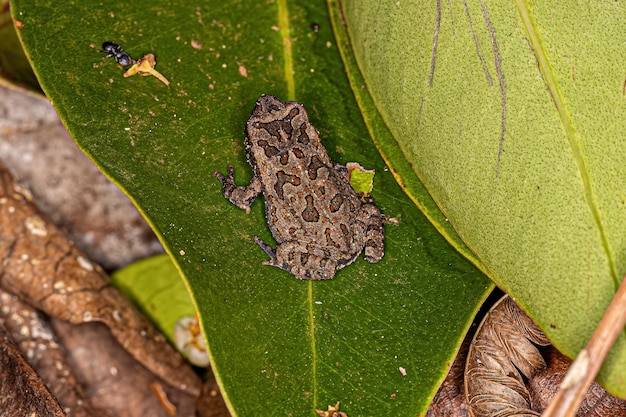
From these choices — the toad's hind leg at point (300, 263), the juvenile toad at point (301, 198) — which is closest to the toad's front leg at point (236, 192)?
the juvenile toad at point (301, 198)

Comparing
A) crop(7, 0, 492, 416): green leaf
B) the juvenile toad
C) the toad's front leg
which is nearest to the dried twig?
crop(7, 0, 492, 416): green leaf

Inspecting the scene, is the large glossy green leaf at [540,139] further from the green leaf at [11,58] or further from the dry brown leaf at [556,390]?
the green leaf at [11,58]

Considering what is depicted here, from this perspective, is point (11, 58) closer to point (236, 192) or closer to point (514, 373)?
point (236, 192)

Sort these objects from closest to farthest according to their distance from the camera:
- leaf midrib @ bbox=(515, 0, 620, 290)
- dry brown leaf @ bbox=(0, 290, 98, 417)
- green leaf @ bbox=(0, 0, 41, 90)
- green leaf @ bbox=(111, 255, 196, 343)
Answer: leaf midrib @ bbox=(515, 0, 620, 290)
dry brown leaf @ bbox=(0, 290, 98, 417)
green leaf @ bbox=(0, 0, 41, 90)
green leaf @ bbox=(111, 255, 196, 343)

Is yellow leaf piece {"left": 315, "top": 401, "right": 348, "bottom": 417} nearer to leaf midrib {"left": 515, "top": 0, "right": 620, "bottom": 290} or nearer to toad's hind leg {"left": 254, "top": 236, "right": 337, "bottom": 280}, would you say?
toad's hind leg {"left": 254, "top": 236, "right": 337, "bottom": 280}

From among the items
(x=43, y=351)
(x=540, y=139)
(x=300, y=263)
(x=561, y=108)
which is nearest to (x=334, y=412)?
(x=300, y=263)

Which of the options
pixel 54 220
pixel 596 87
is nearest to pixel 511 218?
pixel 596 87

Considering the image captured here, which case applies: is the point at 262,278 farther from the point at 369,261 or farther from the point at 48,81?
the point at 48,81

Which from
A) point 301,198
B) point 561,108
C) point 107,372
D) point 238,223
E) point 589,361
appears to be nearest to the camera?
point 589,361
